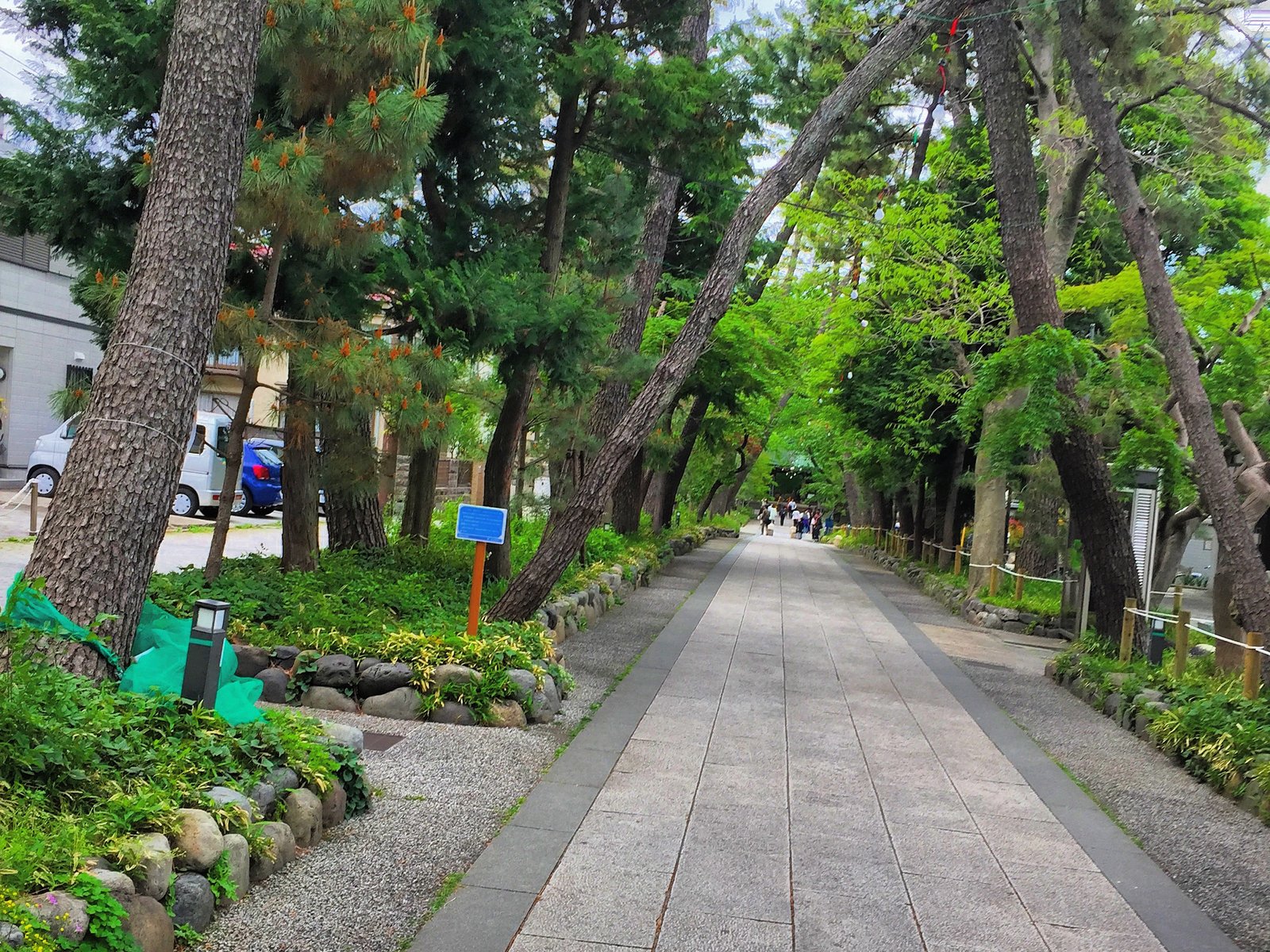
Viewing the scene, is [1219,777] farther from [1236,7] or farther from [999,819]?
[1236,7]

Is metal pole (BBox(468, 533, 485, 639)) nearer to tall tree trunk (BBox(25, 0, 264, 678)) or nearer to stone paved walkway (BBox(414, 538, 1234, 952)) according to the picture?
stone paved walkway (BBox(414, 538, 1234, 952))

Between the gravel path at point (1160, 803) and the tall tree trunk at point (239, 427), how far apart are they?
21.3 feet

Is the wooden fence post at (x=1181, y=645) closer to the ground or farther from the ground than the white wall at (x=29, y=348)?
closer to the ground

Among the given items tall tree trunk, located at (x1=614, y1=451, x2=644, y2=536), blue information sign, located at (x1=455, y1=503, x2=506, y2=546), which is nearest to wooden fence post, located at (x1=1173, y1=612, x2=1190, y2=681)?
blue information sign, located at (x1=455, y1=503, x2=506, y2=546)

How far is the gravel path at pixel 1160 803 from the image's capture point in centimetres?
494

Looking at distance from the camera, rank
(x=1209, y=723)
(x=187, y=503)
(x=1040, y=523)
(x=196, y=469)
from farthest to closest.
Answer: (x=187, y=503) < (x=196, y=469) < (x=1040, y=523) < (x=1209, y=723)

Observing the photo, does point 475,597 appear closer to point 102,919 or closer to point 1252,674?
point 102,919

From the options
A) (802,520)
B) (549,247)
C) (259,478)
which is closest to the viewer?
(549,247)

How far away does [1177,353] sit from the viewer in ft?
30.3

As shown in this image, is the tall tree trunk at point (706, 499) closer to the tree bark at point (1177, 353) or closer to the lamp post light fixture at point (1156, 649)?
the lamp post light fixture at point (1156, 649)

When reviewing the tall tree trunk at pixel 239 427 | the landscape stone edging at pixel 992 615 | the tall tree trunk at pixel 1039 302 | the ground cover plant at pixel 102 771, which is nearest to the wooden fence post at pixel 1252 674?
the tall tree trunk at pixel 1039 302

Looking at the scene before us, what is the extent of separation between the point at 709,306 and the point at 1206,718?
5314 millimetres

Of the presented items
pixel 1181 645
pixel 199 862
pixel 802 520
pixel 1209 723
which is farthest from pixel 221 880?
pixel 802 520

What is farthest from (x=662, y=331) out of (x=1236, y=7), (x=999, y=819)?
(x=999, y=819)
